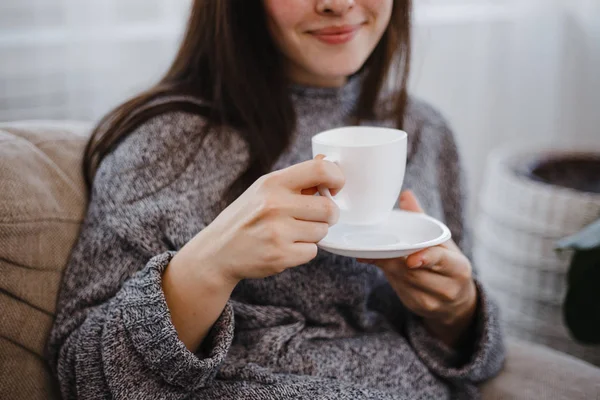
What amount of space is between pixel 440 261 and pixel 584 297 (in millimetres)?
602

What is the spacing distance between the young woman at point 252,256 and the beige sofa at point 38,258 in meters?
0.03

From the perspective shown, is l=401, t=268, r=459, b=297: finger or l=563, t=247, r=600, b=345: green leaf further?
l=563, t=247, r=600, b=345: green leaf

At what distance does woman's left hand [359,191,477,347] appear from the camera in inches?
31.6

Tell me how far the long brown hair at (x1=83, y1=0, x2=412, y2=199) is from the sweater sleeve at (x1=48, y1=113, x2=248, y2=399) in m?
0.03

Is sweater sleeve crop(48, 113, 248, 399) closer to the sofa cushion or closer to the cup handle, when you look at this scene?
the sofa cushion

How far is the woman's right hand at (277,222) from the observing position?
669 millimetres

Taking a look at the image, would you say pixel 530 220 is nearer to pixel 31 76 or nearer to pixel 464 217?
pixel 464 217

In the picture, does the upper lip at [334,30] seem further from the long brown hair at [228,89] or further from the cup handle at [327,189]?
the cup handle at [327,189]

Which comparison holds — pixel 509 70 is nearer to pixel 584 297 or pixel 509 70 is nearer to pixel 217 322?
pixel 584 297

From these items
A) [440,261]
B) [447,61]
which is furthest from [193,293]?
[447,61]

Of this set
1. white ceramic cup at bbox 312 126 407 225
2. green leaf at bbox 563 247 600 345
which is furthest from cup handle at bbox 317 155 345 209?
green leaf at bbox 563 247 600 345

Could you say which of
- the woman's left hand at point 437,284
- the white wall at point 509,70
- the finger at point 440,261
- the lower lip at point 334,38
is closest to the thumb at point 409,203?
the woman's left hand at point 437,284

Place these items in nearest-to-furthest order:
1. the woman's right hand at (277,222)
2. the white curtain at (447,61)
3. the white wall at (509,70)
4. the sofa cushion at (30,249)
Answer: the woman's right hand at (277,222) → the sofa cushion at (30,249) → the white curtain at (447,61) → the white wall at (509,70)

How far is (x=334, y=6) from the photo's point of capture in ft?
2.92
